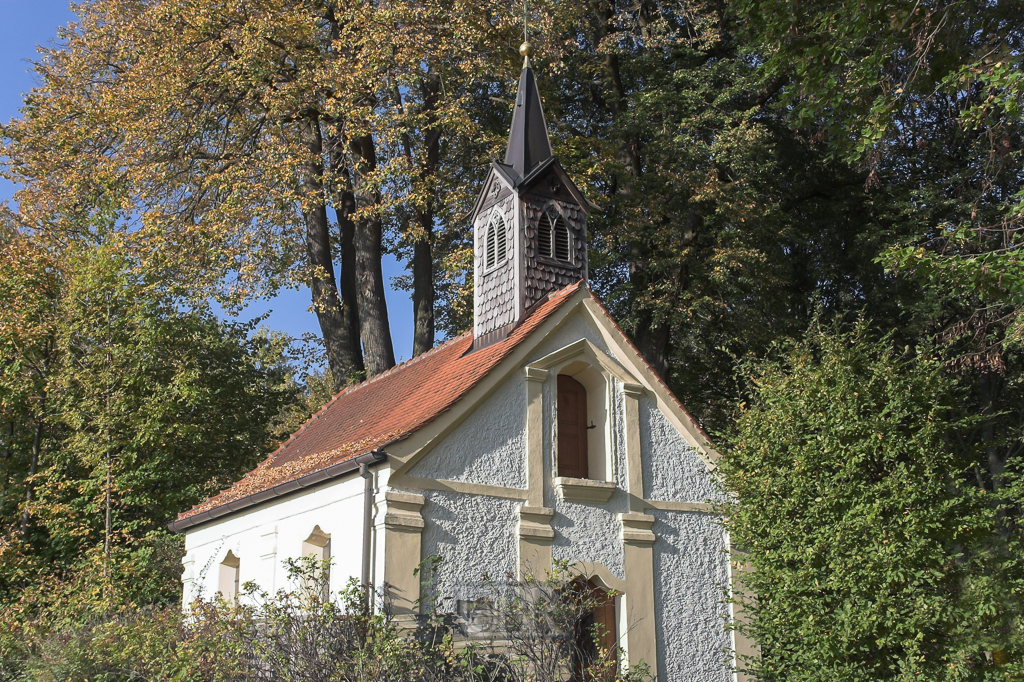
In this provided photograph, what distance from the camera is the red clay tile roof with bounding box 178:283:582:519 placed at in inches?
504

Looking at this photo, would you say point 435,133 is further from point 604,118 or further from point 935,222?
point 935,222

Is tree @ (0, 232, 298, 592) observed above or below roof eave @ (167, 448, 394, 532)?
above

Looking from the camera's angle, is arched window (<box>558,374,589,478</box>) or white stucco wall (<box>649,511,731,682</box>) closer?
white stucco wall (<box>649,511,731,682</box>)

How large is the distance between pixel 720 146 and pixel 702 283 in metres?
3.25

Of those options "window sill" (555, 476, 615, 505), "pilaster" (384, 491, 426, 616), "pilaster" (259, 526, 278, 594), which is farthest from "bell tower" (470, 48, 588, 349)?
"pilaster" (259, 526, 278, 594)

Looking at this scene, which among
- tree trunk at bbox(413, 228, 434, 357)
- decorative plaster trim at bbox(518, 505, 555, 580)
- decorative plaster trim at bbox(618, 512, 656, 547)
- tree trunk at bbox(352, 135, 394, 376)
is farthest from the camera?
tree trunk at bbox(413, 228, 434, 357)

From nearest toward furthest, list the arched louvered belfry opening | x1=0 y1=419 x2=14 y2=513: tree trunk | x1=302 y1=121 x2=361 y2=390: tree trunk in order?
the arched louvered belfry opening < x1=0 y1=419 x2=14 y2=513: tree trunk < x1=302 y1=121 x2=361 y2=390: tree trunk

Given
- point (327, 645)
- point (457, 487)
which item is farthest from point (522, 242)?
point (327, 645)

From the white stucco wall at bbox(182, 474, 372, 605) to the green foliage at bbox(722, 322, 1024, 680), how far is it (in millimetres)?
4998

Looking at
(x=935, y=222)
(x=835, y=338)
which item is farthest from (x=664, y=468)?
(x=935, y=222)

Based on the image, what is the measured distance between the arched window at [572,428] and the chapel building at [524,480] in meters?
0.03

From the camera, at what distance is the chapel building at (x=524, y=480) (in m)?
11.9

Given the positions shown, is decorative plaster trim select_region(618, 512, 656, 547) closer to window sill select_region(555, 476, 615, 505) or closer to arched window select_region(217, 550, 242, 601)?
window sill select_region(555, 476, 615, 505)

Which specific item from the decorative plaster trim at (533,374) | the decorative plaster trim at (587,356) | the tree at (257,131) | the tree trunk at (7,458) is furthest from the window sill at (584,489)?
the tree trunk at (7,458)
